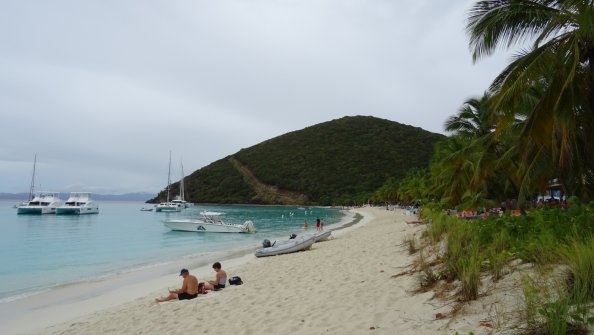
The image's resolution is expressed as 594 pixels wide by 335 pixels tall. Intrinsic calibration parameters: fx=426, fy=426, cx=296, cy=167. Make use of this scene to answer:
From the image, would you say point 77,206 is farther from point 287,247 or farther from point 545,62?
point 545,62

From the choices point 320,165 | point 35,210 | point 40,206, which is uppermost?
point 320,165

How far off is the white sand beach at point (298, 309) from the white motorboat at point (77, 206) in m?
67.6

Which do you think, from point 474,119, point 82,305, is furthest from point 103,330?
point 474,119

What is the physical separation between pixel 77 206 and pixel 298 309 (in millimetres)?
75325

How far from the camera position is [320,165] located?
111 metres

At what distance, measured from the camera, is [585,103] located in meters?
8.41

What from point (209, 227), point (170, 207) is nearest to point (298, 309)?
point (209, 227)

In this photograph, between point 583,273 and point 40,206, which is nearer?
point 583,273

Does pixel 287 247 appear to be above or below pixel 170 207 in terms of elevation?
below

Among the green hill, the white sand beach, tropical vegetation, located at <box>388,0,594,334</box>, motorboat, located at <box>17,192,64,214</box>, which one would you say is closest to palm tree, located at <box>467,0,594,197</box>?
tropical vegetation, located at <box>388,0,594,334</box>

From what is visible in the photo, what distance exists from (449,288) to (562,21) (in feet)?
20.0

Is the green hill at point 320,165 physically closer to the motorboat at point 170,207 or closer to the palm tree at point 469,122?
the motorboat at point 170,207

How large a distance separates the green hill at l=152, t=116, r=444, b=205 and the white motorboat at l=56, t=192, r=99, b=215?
4190cm

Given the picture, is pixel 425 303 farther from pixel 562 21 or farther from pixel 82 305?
pixel 82 305
